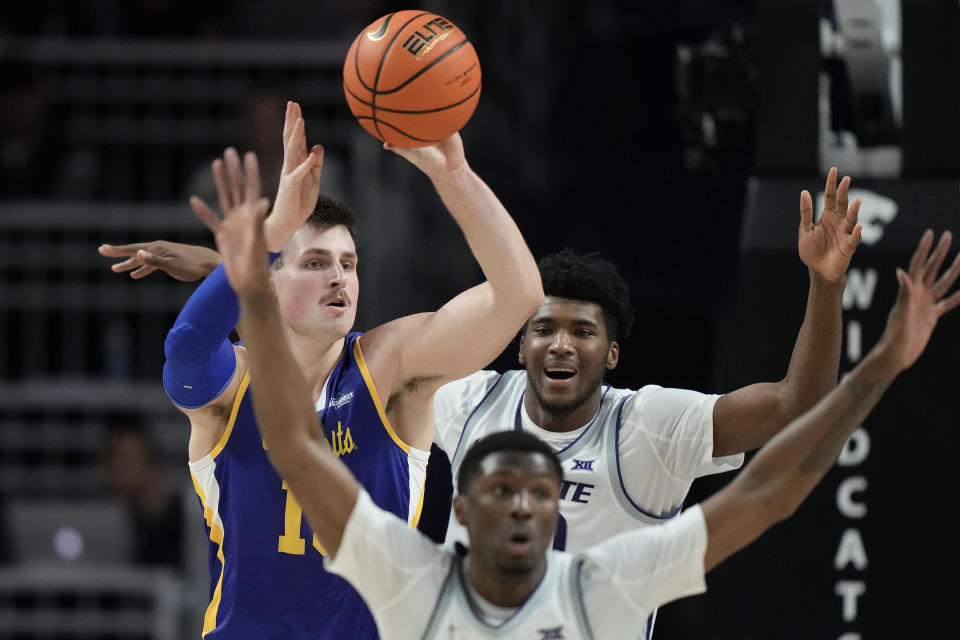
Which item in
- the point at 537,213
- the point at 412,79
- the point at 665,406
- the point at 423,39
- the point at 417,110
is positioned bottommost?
the point at 665,406

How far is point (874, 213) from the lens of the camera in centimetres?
585

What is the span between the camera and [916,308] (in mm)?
3617

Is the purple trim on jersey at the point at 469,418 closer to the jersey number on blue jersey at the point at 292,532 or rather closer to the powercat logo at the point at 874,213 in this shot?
the jersey number on blue jersey at the point at 292,532

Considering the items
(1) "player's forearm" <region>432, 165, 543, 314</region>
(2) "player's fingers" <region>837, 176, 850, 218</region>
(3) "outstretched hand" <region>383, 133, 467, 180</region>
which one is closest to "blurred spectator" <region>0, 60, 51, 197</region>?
(3) "outstretched hand" <region>383, 133, 467, 180</region>

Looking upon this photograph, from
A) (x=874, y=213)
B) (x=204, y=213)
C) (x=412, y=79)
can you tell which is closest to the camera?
(x=204, y=213)

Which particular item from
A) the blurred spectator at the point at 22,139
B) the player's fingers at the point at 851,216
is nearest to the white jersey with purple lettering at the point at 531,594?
the player's fingers at the point at 851,216

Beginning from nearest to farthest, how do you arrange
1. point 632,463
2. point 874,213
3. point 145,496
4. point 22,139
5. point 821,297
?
point 821,297 → point 632,463 → point 874,213 → point 145,496 → point 22,139

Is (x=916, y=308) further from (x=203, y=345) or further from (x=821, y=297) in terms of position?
(x=203, y=345)

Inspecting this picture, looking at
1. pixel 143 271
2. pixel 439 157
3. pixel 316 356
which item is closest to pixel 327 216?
pixel 316 356

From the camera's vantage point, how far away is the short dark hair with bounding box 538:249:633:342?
5238mm

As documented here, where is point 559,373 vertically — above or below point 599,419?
above

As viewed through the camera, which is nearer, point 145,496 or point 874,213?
point 874,213

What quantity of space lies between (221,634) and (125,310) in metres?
5.47

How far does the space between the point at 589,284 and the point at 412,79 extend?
1181mm
